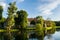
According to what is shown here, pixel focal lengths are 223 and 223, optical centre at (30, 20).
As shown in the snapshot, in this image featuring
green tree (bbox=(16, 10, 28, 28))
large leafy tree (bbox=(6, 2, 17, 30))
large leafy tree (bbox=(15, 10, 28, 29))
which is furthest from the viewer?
green tree (bbox=(16, 10, 28, 28))

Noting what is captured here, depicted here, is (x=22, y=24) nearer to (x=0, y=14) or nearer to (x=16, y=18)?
(x=16, y=18)

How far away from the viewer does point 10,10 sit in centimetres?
4438

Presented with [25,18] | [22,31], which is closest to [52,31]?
[25,18]

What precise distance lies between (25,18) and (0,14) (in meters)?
13.8

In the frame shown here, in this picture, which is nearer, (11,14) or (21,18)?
(11,14)

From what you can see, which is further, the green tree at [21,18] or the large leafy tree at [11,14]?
the green tree at [21,18]

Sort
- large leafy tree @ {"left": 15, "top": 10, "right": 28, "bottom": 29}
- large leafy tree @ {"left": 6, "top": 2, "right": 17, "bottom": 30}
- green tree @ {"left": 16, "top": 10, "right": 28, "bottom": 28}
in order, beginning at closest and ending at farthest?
large leafy tree @ {"left": 6, "top": 2, "right": 17, "bottom": 30} < large leafy tree @ {"left": 15, "top": 10, "right": 28, "bottom": 29} < green tree @ {"left": 16, "top": 10, "right": 28, "bottom": 28}

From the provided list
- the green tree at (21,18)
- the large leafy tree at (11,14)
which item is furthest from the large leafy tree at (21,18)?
the large leafy tree at (11,14)

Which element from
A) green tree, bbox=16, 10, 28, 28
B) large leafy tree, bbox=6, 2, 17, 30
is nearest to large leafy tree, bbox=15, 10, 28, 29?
green tree, bbox=16, 10, 28, 28

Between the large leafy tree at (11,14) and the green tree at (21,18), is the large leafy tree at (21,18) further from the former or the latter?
the large leafy tree at (11,14)

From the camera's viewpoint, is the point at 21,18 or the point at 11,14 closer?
the point at 11,14

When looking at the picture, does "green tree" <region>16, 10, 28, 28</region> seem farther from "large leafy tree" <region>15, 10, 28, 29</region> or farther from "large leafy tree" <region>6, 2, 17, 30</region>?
"large leafy tree" <region>6, 2, 17, 30</region>

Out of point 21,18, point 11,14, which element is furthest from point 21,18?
point 11,14

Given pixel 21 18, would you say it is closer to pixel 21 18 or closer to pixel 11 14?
pixel 21 18
